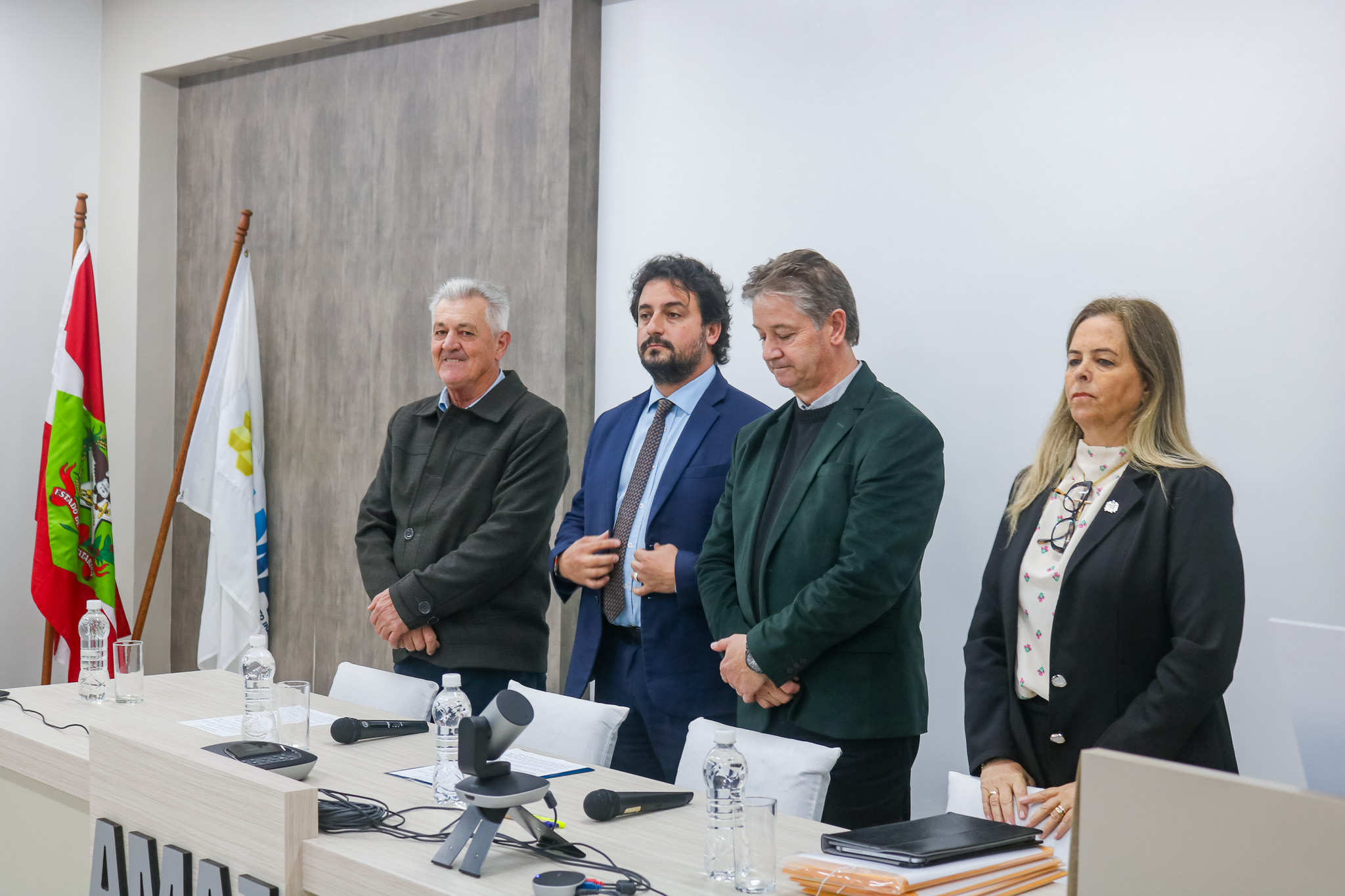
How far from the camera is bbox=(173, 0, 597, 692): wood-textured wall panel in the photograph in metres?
4.58

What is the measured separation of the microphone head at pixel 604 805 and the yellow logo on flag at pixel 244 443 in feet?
12.2

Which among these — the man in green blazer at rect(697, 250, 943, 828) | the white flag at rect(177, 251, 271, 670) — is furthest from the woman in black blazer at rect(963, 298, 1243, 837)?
the white flag at rect(177, 251, 271, 670)

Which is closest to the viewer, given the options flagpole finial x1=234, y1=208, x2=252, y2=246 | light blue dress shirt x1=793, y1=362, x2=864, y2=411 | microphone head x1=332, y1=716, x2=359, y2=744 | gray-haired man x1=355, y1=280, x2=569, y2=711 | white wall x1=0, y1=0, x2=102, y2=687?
microphone head x1=332, y1=716, x2=359, y2=744

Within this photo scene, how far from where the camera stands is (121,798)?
7.16 feet

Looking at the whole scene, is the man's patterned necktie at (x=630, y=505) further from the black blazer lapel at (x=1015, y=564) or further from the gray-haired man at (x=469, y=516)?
the black blazer lapel at (x=1015, y=564)

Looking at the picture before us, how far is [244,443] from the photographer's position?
531 cm

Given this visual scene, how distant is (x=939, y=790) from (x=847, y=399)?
4.98 ft

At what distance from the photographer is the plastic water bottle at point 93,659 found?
121 inches

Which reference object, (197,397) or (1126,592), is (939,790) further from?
(197,397)

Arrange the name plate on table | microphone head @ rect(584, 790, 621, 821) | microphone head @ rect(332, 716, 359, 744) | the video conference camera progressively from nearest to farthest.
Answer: the video conference camera < the name plate on table < microphone head @ rect(584, 790, 621, 821) < microphone head @ rect(332, 716, 359, 744)

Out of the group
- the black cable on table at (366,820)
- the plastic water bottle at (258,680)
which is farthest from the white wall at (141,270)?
the black cable on table at (366,820)

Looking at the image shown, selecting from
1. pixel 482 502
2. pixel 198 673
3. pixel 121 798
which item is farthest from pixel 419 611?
pixel 121 798

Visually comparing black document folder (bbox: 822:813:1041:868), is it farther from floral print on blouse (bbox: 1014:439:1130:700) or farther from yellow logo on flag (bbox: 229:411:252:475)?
yellow logo on flag (bbox: 229:411:252:475)

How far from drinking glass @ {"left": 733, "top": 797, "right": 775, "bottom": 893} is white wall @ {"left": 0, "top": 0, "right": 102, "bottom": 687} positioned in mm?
4947
